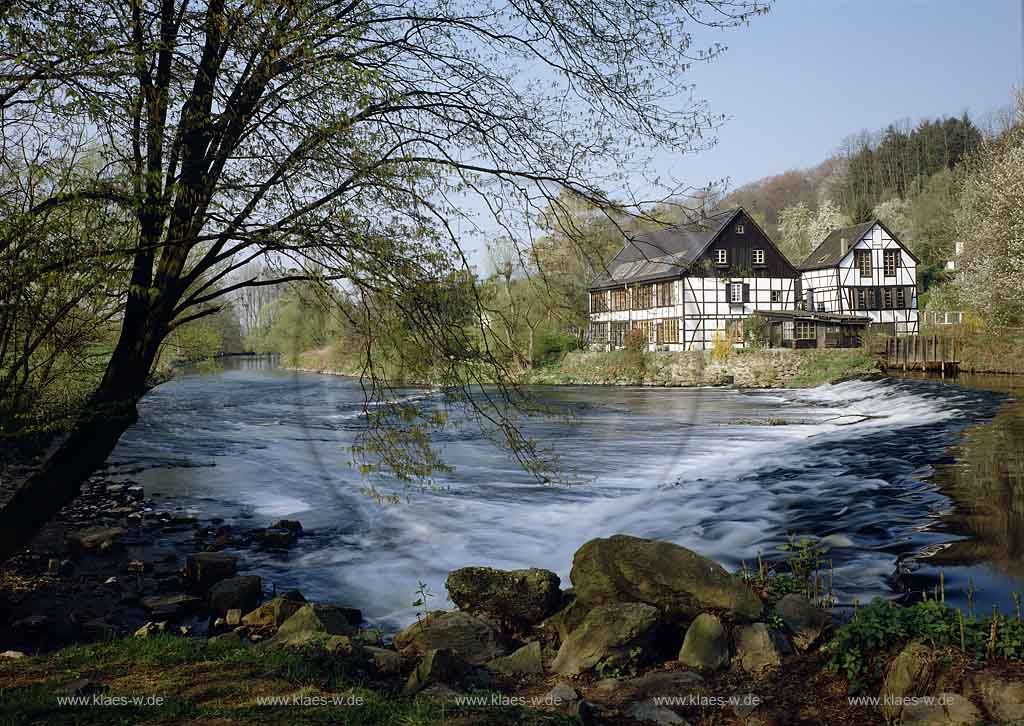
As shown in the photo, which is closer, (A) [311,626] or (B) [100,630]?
(A) [311,626]

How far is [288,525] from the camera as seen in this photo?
12211 mm

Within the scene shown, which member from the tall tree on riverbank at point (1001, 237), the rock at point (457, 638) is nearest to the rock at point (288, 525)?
the rock at point (457, 638)

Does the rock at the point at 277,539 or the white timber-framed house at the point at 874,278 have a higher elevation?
the white timber-framed house at the point at 874,278

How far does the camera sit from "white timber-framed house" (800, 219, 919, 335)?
2031 inches

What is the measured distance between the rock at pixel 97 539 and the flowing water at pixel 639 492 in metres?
1.99

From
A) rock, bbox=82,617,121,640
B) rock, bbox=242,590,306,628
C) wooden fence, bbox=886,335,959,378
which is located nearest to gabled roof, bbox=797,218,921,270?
wooden fence, bbox=886,335,959,378

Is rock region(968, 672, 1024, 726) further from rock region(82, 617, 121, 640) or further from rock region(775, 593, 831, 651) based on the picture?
rock region(82, 617, 121, 640)

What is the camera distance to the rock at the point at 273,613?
308 inches

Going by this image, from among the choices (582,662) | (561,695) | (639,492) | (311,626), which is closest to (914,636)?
(582,662)

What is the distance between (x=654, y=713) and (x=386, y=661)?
2245 mm

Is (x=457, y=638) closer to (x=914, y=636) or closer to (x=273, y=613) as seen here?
(x=273, y=613)

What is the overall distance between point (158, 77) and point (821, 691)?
6.54 meters

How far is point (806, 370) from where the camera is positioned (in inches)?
1548

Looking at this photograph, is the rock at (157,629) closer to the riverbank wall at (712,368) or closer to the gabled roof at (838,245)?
the riverbank wall at (712,368)
